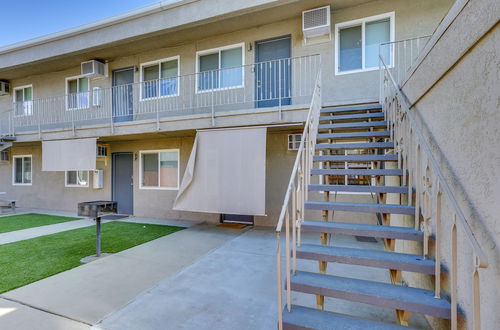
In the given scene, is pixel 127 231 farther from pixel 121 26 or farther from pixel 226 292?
pixel 121 26

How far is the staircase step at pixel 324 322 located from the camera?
7.01ft

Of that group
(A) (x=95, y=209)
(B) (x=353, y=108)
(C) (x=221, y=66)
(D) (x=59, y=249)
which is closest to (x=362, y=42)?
(B) (x=353, y=108)

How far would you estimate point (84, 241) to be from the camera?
6.03 m

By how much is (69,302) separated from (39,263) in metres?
1.99

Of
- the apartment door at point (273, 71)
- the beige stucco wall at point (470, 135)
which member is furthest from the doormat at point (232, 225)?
the beige stucco wall at point (470, 135)

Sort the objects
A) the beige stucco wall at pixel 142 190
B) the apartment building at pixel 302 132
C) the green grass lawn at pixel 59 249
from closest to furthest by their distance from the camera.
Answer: the apartment building at pixel 302 132, the green grass lawn at pixel 59 249, the beige stucco wall at pixel 142 190

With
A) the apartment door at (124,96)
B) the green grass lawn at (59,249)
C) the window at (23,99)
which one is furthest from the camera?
the window at (23,99)

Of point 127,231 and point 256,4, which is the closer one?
point 256,4

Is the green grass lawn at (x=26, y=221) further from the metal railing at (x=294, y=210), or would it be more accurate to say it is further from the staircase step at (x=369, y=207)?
the staircase step at (x=369, y=207)

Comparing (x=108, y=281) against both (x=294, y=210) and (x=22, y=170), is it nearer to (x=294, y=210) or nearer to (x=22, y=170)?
(x=294, y=210)

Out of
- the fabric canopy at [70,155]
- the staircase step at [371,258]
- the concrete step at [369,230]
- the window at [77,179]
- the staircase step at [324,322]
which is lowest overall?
the staircase step at [324,322]

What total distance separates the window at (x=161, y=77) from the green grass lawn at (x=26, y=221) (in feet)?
16.6

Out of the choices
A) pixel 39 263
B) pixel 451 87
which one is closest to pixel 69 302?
pixel 39 263

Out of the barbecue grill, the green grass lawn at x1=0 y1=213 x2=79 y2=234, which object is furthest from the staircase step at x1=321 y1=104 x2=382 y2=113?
the green grass lawn at x1=0 y1=213 x2=79 y2=234
